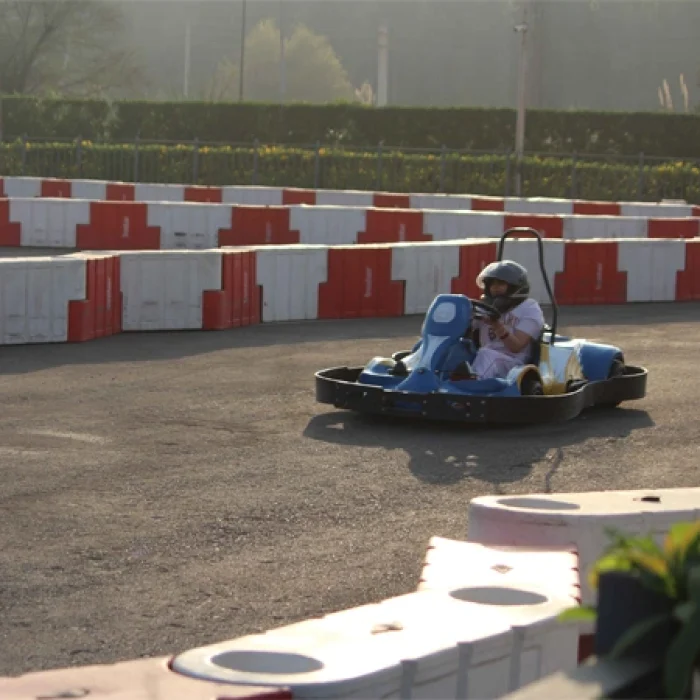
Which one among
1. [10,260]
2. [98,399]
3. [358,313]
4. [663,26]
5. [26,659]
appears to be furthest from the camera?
[663,26]

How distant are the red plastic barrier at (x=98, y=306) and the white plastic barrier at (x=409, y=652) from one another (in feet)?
27.5

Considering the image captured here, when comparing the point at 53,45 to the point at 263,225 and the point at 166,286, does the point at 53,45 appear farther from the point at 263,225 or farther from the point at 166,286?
the point at 166,286

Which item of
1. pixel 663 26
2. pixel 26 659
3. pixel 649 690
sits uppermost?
pixel 663 26

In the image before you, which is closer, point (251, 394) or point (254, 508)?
point (254, 508)

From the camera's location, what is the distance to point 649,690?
2342 millimetres

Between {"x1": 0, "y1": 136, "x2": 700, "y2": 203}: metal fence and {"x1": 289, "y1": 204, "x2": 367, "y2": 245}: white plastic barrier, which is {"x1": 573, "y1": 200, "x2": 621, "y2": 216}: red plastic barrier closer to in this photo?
{"x1": 289, "y1": 204, "x2": 367, "y2": 245}: white plastic barrier

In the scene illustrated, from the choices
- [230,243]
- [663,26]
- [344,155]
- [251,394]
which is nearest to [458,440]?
Answer: [251,394]

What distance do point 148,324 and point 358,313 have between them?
2.06 m

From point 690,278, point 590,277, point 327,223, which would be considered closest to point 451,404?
point 590,277

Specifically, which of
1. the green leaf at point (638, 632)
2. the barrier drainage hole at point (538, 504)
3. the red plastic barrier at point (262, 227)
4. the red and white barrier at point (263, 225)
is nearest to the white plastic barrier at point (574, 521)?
the barrier drainage hole at point (538, 504)

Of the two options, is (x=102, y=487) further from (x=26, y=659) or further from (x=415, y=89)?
(x=415, y=89)

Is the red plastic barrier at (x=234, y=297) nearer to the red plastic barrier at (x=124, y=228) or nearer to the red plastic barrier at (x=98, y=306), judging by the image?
the red plastic barrier at (x=98, y=306)

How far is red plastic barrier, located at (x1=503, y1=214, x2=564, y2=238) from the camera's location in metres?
18.6

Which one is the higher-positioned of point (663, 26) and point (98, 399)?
point (663, 26)
